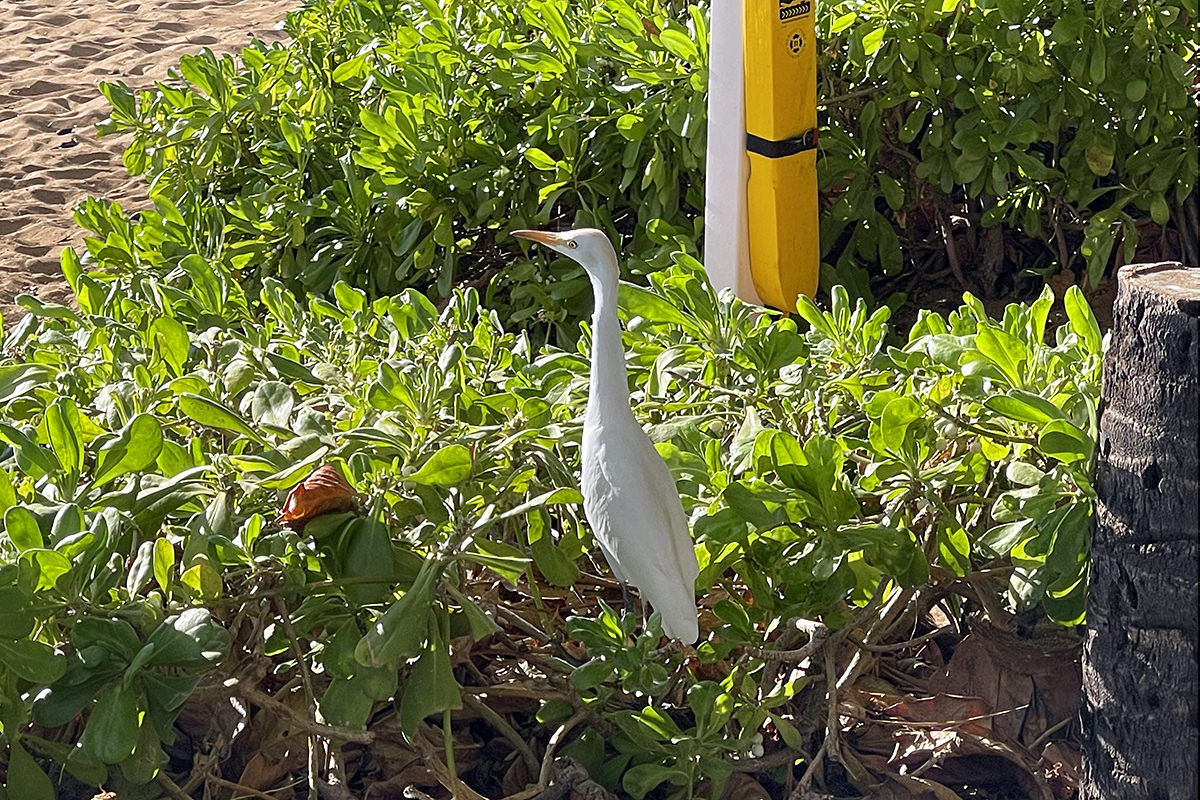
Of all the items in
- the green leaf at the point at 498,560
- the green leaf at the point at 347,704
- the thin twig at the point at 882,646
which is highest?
the green leaf at the point at 498,560

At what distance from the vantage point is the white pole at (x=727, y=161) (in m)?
3.19

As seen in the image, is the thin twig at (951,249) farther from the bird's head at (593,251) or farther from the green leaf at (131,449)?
the green leaf at (131,449)

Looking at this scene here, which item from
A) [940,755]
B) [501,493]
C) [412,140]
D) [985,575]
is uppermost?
[412,140]

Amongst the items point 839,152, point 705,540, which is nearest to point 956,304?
point 839,152

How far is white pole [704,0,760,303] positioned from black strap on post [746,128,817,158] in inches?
1.1

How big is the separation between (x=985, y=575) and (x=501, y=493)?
2.34 feet

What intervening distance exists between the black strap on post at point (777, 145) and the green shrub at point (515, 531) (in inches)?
41.2

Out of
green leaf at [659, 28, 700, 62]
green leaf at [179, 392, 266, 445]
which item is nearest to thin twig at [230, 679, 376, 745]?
green leaf at [179, 392, 266, 445]

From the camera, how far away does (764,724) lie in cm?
211

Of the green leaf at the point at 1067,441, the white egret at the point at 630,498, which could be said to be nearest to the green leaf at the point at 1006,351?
the green leaf at the point at 1067,441

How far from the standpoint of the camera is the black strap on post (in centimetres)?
324

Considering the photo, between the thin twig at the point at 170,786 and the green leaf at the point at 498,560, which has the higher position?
the green leaf at the point at 498,560

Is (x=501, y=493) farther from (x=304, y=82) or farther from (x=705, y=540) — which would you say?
(x=304, y=82)

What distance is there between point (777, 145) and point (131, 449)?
1.85 metres
